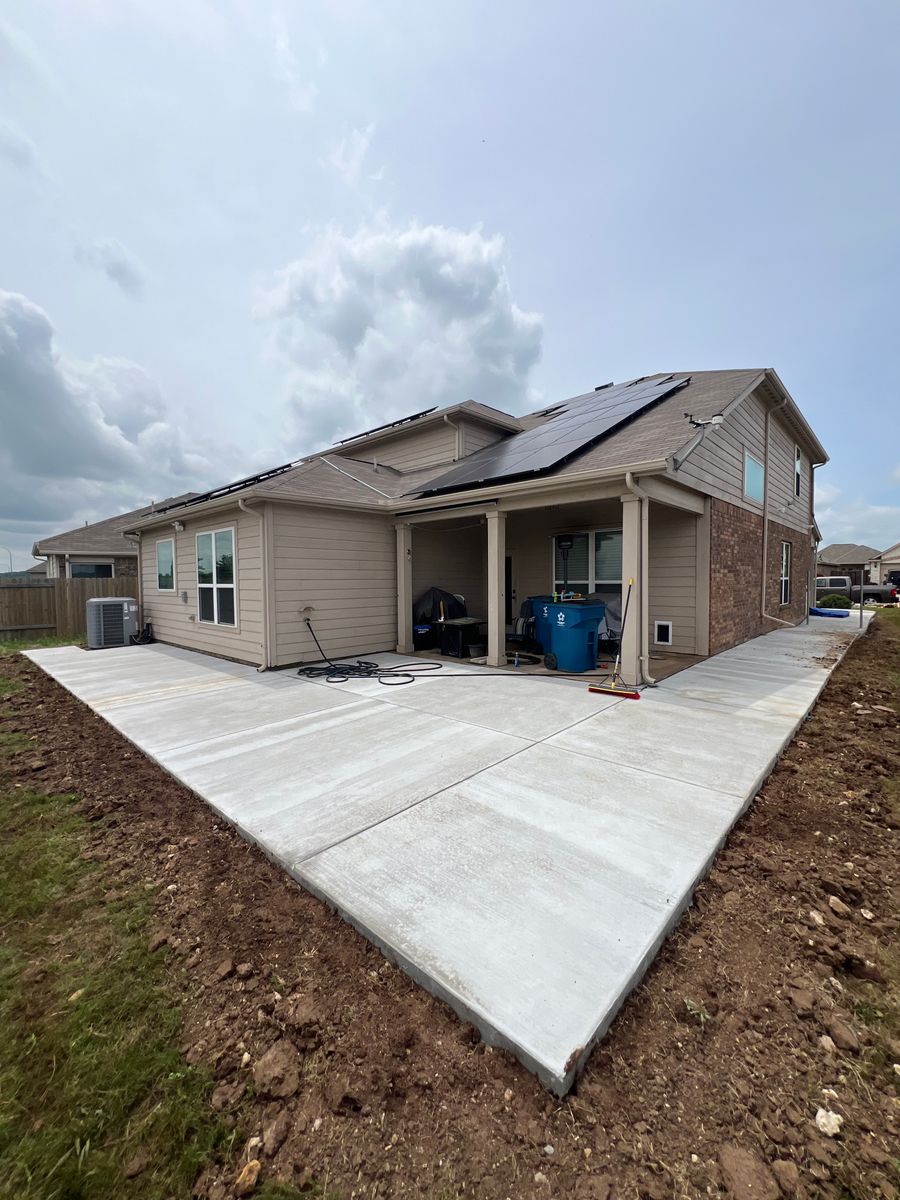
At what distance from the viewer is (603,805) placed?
3070 mm

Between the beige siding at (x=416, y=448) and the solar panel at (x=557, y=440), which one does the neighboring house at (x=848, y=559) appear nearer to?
the solar panel at (x=557, y=440)

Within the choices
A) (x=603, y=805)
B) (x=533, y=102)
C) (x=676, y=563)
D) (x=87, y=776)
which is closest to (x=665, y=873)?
(x=603, y=805)

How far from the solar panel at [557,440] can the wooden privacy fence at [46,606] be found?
980 centimetres

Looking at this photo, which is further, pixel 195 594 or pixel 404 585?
pixel 195 594

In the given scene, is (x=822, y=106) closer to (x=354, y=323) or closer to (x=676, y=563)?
(x=676, y=563)

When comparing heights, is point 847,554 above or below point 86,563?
above

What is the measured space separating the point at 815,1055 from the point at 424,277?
14.8 m

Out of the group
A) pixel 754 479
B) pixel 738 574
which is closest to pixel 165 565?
pixel 738 574

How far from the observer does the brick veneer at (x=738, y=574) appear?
27.4 feet

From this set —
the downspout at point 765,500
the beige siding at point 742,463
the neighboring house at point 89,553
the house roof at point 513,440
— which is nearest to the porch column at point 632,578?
the house roof at point 513,440

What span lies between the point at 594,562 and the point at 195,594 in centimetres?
759

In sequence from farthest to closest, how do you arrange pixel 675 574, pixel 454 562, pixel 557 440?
pixel 454 562, pixel 675 574, pixel 557 440

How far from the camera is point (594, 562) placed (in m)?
9.03

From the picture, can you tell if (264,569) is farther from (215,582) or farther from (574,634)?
(574,634)
